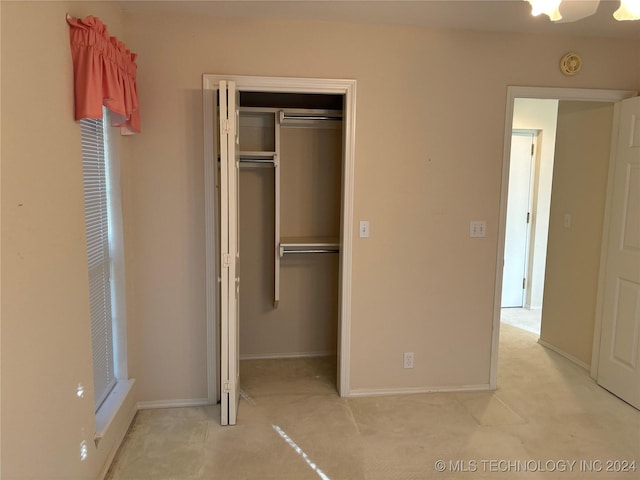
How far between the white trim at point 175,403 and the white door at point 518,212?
3.62 metres

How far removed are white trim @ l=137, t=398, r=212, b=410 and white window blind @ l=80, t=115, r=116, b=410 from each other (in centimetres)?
36

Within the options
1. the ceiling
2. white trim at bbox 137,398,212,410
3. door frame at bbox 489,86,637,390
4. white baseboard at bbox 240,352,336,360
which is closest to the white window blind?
white trim at bbox 137,398,212,410

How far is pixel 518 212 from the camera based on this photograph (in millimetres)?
5004

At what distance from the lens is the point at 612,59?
3.00 meters

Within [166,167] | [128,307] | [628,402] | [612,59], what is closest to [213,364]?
[128,307]

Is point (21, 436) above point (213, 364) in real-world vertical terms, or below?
above

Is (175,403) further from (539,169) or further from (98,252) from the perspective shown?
(539,169)

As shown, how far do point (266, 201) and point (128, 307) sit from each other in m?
1.35

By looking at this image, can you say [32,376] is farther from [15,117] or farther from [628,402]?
[628,402]

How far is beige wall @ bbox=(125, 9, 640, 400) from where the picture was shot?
106 inches

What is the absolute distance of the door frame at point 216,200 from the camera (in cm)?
270

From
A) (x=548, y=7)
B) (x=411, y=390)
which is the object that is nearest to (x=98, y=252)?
(x=411, y=390)

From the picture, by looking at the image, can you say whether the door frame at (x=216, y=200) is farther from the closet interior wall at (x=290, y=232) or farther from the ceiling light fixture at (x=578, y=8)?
the ceiling light fixture at (x=578, y=8)

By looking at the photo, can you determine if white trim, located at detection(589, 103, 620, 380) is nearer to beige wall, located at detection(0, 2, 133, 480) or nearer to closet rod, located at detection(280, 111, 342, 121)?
closet rod, located at detection(280, 111, 342, 121)
